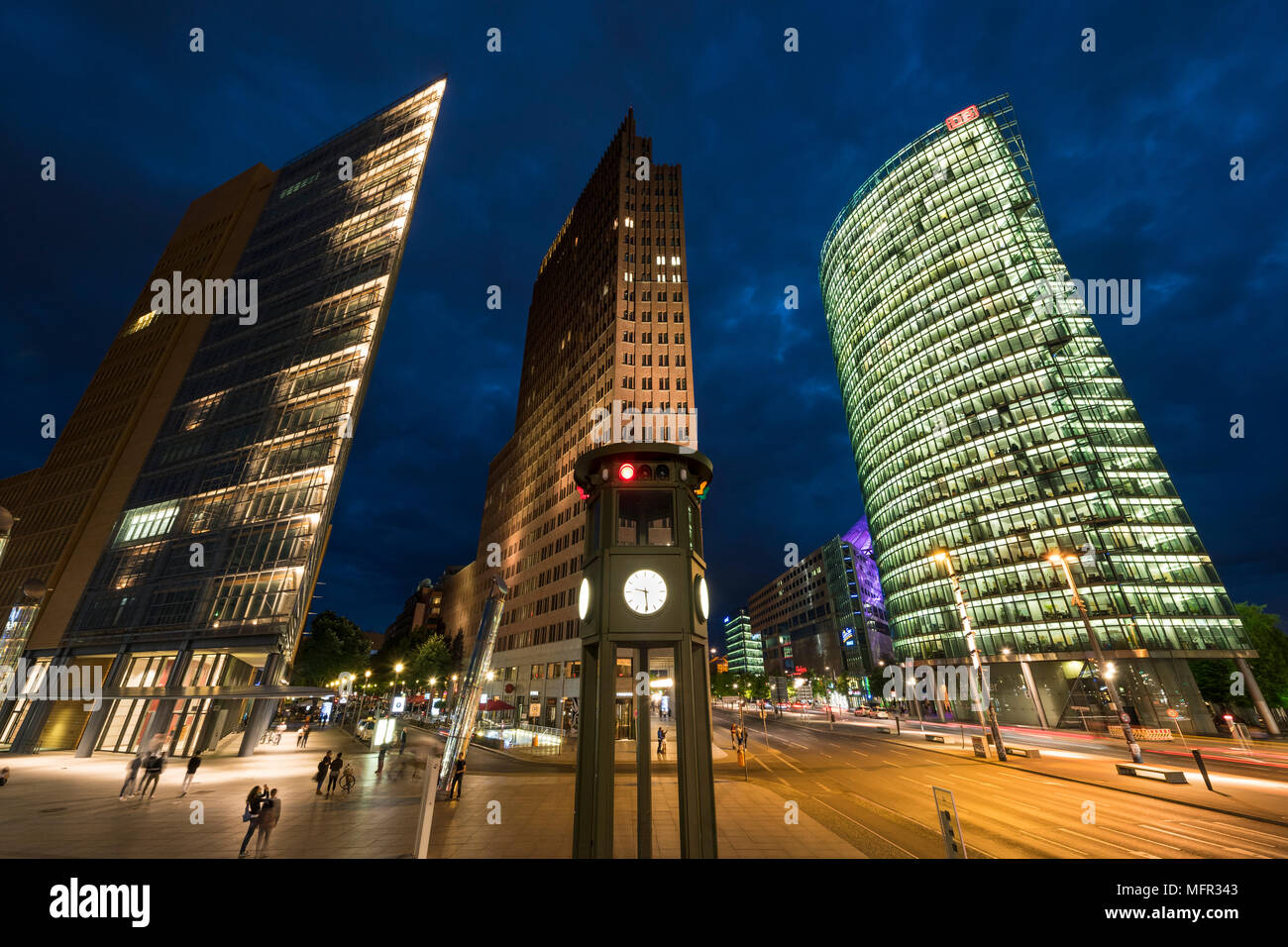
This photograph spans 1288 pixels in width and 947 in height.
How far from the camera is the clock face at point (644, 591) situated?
9.33 metres

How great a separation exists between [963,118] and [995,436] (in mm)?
54535

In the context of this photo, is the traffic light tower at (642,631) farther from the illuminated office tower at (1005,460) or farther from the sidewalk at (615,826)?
the illuminated office tower at (1005,460)

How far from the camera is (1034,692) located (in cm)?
5509

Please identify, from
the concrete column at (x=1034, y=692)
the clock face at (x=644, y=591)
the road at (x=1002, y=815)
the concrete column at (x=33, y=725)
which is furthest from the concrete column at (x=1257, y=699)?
the concrete column at (x=33, y=725)

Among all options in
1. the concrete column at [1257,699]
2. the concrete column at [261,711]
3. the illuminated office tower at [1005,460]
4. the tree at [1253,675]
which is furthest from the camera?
the illuminated office tower at [1005,460]

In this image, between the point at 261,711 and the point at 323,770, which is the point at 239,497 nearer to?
the point at 261,711

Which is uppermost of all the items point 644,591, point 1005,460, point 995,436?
point 995,436

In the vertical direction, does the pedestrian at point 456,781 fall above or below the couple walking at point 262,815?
below

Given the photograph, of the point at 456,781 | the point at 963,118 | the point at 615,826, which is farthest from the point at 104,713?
the point at 963,118

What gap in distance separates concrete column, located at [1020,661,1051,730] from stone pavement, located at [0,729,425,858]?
214ft

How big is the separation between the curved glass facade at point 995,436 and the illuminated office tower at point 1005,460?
0.70 feet

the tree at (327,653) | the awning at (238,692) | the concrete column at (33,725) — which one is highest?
the tree at (327,653)

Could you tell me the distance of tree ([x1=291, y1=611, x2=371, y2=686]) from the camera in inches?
2154
